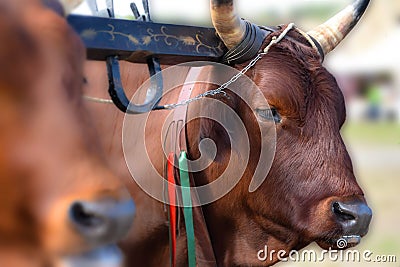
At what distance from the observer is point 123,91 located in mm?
3363

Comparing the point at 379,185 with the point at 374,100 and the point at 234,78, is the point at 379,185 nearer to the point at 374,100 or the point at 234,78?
the point at 234,78

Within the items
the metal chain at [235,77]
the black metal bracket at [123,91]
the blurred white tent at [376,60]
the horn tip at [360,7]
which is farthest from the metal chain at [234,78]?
the blurred white tent at [376,60]

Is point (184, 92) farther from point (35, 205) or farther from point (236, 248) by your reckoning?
point (35, 205)

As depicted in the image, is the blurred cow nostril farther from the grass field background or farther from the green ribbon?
the grass field background

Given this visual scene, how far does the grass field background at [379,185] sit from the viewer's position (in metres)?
8.19

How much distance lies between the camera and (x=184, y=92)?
3.85 m

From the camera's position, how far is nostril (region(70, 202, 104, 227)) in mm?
2297

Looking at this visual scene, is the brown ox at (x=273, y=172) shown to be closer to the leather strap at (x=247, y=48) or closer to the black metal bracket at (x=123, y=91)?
the leather strap at (x=247, y=48)

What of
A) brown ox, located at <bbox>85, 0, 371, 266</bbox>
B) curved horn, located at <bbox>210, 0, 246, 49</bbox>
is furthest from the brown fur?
curved horn, located at <bbox>210, 0, 246, 49</bbox>

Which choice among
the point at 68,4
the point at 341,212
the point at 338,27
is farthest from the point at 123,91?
the point at 338,27

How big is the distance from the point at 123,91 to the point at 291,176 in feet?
3.38

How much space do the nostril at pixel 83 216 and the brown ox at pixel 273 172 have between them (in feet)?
4.68

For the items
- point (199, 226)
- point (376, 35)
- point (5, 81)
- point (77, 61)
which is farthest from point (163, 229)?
point (376, 35)

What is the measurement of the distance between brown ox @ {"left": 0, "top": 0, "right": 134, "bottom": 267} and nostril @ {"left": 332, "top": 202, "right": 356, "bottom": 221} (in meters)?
1.60
